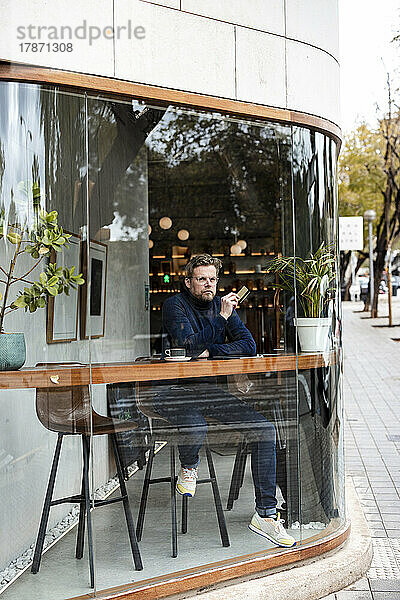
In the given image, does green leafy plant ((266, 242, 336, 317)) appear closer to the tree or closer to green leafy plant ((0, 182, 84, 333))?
green leafy plant ((0, 182, 84, 333))

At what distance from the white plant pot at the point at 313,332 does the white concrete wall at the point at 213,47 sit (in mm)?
1130

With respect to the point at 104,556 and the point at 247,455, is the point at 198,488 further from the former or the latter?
the point at 104,556

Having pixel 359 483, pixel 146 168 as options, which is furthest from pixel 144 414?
pixel 359 483

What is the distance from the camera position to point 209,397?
3945 millimetres

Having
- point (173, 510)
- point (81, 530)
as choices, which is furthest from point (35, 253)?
point (173, 510)

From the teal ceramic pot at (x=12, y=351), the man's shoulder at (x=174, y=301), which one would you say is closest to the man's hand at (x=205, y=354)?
the man's shoulder at (x=174, y=301)

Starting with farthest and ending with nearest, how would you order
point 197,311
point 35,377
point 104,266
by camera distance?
point 197,311, point 104,266, point 35,377

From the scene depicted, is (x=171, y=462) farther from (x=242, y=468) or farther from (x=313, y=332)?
(x=313, y=332)

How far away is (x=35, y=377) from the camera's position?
3.52m

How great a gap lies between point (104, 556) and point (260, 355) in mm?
1230

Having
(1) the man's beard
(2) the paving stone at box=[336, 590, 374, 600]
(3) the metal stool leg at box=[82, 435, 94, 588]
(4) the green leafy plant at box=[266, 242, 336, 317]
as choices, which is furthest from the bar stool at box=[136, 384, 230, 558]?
(4) the green leafy plant at box=[266, 242, 336, 317]

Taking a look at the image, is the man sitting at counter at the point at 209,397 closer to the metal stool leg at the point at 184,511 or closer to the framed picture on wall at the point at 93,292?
the metal stool leg at the point at 184,511

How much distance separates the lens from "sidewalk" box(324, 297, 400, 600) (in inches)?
168

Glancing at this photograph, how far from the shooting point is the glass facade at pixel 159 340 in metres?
3.54
